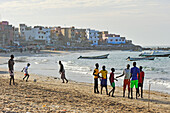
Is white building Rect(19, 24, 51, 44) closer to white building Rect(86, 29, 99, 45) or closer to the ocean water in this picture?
white building Rect(86, 29, 99, 45)

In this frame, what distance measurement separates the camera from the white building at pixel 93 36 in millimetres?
127125

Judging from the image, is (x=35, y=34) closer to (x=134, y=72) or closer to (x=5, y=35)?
(x=5, y=35)

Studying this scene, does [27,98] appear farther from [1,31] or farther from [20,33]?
[20,33]

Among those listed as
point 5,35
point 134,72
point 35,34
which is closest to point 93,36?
point 35,34

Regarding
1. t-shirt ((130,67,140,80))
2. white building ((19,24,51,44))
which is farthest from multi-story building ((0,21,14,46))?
t-shirt ((130,67,140,80))

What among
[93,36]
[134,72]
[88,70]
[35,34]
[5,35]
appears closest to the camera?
[134,72]

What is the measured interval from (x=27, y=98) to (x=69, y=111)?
216 centimetres

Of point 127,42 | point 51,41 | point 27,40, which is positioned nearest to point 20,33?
point 27,40

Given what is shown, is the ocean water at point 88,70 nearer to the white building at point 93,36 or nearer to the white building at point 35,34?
the white building at point 35,34

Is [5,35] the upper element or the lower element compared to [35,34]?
lower

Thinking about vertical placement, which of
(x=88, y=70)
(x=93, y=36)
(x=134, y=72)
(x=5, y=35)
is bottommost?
(x=88, y=70)

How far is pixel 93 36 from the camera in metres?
129

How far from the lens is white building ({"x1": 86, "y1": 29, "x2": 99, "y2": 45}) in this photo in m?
127

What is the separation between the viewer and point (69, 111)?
735 cm
